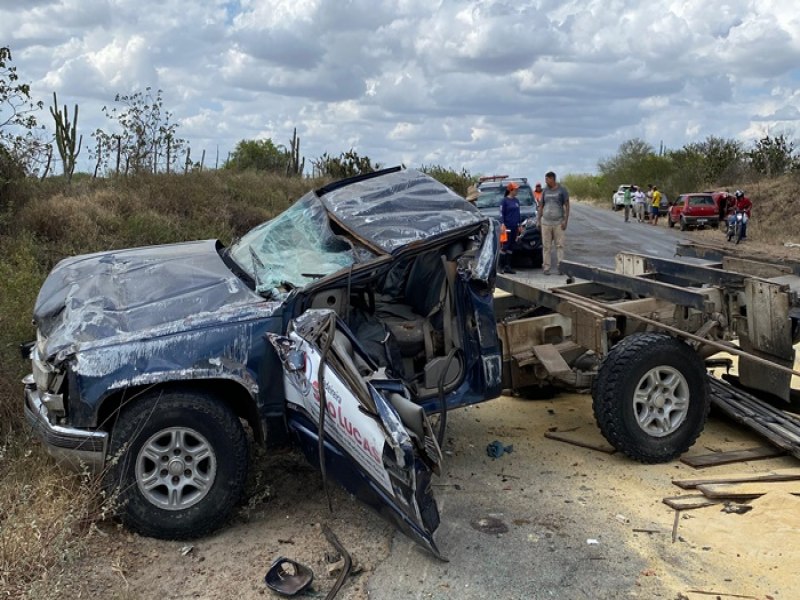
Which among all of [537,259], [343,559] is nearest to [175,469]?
[343,559]

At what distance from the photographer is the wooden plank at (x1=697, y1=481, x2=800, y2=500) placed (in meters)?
5.00

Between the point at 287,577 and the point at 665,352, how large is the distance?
3171mm

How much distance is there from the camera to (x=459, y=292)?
5211 millimetres

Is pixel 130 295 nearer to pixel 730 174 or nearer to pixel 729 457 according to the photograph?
pixel 729 457

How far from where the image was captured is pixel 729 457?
5.75m

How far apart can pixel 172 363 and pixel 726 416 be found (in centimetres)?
451

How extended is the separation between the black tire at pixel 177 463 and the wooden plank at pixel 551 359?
2347 millimetres

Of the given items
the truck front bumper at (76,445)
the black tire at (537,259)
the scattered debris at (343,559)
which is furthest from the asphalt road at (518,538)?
the black tire at (537,259)

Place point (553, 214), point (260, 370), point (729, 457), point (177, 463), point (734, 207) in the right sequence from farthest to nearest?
point (734, 207) < point (553, 214) < point (729, 457) < point (260, 370) < point (177, 463)

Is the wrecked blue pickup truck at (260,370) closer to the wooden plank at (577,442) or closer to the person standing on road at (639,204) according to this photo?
the wooden plank at (577,442)

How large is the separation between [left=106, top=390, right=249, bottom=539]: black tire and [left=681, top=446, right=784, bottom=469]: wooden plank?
127 inches

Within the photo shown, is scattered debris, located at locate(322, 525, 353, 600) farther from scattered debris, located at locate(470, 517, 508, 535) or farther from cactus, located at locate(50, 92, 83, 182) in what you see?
cactus, located at locate(50, 92, 83, 182)

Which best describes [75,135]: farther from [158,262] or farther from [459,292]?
[459,292]

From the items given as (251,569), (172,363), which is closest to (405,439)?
(251,569)
